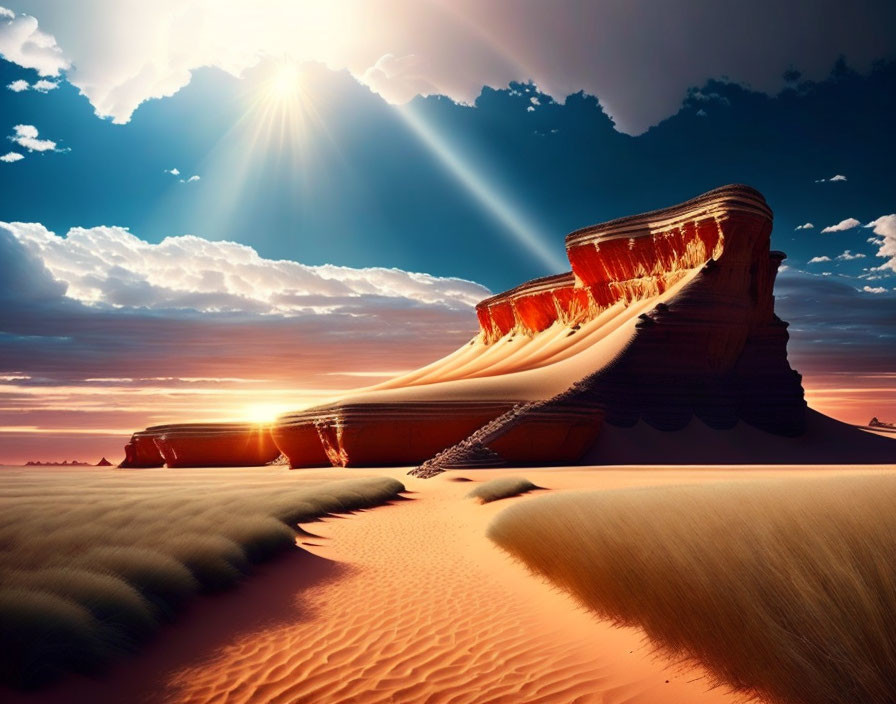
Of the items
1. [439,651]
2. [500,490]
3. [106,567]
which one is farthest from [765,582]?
[500,490]

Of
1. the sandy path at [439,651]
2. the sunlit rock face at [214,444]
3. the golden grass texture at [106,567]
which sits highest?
the golden grass texture at [106,567]

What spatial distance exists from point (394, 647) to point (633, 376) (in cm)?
3685

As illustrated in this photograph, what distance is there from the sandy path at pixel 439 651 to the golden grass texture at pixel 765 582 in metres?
0.30

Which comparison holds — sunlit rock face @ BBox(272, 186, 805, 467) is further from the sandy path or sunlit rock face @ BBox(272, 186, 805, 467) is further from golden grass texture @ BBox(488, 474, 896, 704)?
golden grass texture @ BBox(488, 474, 896, 704)

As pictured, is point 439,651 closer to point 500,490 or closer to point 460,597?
point 460,597

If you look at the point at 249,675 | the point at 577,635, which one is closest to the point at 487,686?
the point at 577,635

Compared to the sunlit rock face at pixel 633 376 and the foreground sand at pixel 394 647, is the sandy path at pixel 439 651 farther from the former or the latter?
the sunlit rock face at pixel 633 376

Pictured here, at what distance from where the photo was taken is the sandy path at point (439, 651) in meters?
4.84

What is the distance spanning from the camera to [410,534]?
13.0m

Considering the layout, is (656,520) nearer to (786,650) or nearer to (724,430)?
(786,650)

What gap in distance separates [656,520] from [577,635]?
1.47 meters

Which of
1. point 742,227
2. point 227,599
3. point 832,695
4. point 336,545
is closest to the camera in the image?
point 832,695

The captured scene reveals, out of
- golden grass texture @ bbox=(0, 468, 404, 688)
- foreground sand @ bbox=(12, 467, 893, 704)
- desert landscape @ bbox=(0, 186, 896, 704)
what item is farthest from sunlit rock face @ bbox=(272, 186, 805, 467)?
foreground sand @ bbox=(12, 467, 893, 704)

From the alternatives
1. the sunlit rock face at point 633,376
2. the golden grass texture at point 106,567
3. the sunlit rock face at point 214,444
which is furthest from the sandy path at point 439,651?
the sunlit rock face at point 214,444
